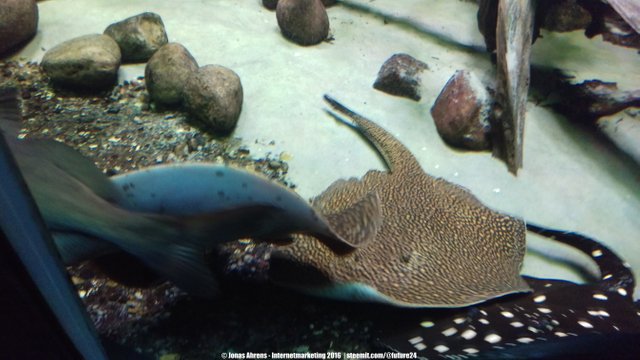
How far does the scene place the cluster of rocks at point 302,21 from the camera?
5.07 m

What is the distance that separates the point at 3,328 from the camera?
1124 millimetres

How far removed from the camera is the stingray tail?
254cm

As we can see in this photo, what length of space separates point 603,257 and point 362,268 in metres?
1.68

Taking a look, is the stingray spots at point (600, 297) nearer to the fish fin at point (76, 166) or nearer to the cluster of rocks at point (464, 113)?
the cluster of rocks at point (464, 113)

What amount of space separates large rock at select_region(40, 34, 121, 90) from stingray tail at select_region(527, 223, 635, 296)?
381 cm

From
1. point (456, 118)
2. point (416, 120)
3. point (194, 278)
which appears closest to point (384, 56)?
point (416, 120)

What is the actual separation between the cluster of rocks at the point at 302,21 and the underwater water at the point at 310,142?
14 centimetres

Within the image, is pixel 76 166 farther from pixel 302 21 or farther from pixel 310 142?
pixel 302 21

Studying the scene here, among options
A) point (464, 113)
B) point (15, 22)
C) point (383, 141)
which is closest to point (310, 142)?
point (383, 141)

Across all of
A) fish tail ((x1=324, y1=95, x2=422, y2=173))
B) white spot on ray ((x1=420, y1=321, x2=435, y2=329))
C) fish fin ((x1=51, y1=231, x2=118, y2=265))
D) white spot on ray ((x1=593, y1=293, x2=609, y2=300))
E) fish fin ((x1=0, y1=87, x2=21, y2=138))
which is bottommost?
fish tail ((x1=324, y1=95, x2=422, y2=173))

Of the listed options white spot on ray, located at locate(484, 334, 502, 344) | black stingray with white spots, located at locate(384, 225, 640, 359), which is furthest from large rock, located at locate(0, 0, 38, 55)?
white spot on ray, located at locate(484, 334, 502, 344)

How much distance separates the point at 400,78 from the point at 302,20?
140cm

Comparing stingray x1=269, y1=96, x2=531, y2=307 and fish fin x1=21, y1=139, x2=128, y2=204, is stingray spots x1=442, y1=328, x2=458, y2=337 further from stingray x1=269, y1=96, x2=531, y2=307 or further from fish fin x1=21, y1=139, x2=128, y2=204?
fish fin x1=21, y1=139, x2=128, y2=204

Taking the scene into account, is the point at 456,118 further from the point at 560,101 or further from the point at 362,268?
the point at 362,268
